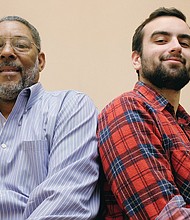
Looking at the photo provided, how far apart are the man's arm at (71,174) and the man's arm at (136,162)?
5 centimetres

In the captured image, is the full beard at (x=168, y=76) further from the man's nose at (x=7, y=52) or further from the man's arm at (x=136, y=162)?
the man's nose at (x=7, y=52)

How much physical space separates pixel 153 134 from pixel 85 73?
95 cm

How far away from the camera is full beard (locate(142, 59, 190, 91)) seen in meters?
1.36

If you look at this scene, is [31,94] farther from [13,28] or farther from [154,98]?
[154,98]

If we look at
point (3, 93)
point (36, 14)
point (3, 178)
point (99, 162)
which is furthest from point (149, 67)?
point (36, 14)

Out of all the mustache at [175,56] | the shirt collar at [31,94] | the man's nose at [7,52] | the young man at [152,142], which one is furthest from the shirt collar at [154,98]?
the man's nose at [7,52]

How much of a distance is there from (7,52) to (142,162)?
2.22ft

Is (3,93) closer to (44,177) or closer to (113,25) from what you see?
(44,177)

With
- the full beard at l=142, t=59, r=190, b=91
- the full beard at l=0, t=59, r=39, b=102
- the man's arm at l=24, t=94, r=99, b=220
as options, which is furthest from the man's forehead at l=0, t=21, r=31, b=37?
the full beard at l=142, t=59, r=190, b=91

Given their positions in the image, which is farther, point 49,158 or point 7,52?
point 7,52

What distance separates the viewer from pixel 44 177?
116 cm

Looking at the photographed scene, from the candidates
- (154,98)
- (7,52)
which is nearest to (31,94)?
(7,52)

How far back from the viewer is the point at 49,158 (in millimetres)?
1174

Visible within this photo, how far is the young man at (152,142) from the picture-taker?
3.28ft
